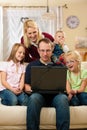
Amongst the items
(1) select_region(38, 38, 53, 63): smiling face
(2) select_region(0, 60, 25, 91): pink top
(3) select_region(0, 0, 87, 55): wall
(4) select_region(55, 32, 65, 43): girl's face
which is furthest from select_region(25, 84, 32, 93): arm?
(3) select_region(0, 0, 87, 55): wall

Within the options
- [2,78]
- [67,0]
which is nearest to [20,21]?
[67,0]

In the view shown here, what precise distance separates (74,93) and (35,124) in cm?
50

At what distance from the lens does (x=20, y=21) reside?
5.77 m

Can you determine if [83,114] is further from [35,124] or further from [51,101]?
[35,124]

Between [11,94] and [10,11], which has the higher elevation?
[10,11]

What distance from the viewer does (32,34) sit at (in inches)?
104

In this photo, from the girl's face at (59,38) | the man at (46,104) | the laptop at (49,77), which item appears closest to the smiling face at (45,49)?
the man at (46,104)

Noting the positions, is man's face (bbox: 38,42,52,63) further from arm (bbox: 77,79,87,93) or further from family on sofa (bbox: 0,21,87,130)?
arm (bbox: 77,79,87,93)

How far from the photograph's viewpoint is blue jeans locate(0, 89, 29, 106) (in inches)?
88.5

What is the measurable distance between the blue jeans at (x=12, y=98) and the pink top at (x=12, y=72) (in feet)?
0.43

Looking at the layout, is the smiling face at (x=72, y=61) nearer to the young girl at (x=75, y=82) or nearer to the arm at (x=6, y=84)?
the young girl at (x=75, y=82)

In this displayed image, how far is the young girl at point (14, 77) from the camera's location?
→ 2.32 m

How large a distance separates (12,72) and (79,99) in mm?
707

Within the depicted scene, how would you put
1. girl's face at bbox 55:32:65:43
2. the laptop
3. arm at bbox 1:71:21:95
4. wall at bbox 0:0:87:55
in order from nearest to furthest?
the laptop < arm at bbox 1:71:21:95 < girl's face at bbox 55:32:65:43 < wall at bbox 0:0:87:55
